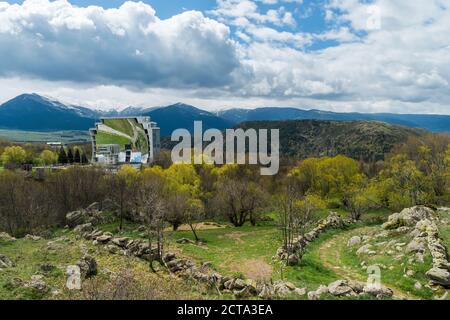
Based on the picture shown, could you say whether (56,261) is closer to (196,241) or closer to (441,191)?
(196,241)

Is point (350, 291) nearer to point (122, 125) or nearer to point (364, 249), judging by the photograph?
point (364, 249)

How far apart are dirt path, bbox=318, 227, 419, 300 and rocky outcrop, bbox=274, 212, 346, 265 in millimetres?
1375

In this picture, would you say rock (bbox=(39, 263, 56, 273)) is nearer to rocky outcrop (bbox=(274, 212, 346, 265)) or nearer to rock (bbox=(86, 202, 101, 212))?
rocky outcrop (bbox=(274, 212, 346, 265))

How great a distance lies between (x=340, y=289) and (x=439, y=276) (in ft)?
22.0

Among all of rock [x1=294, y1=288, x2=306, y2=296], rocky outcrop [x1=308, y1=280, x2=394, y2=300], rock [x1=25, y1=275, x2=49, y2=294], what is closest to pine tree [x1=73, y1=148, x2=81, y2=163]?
rock [x1=25, y1=275, x2=49, y2=294]

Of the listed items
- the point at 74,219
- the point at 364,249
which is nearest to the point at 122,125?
the point at 74,219

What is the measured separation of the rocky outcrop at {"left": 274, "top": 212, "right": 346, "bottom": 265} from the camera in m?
26.6

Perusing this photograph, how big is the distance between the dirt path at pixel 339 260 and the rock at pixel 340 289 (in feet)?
9.58

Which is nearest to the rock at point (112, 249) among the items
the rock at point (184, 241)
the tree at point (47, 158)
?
the rock at point (184, 241)

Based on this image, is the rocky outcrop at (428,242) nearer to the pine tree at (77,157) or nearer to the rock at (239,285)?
the rock at (239,285)

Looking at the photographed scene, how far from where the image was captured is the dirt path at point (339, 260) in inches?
773

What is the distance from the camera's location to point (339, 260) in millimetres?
28484

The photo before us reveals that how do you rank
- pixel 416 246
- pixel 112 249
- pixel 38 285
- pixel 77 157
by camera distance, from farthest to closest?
pixel 77 157 < pixel 112 249 < pixel 416 246 < pixel 38 285
